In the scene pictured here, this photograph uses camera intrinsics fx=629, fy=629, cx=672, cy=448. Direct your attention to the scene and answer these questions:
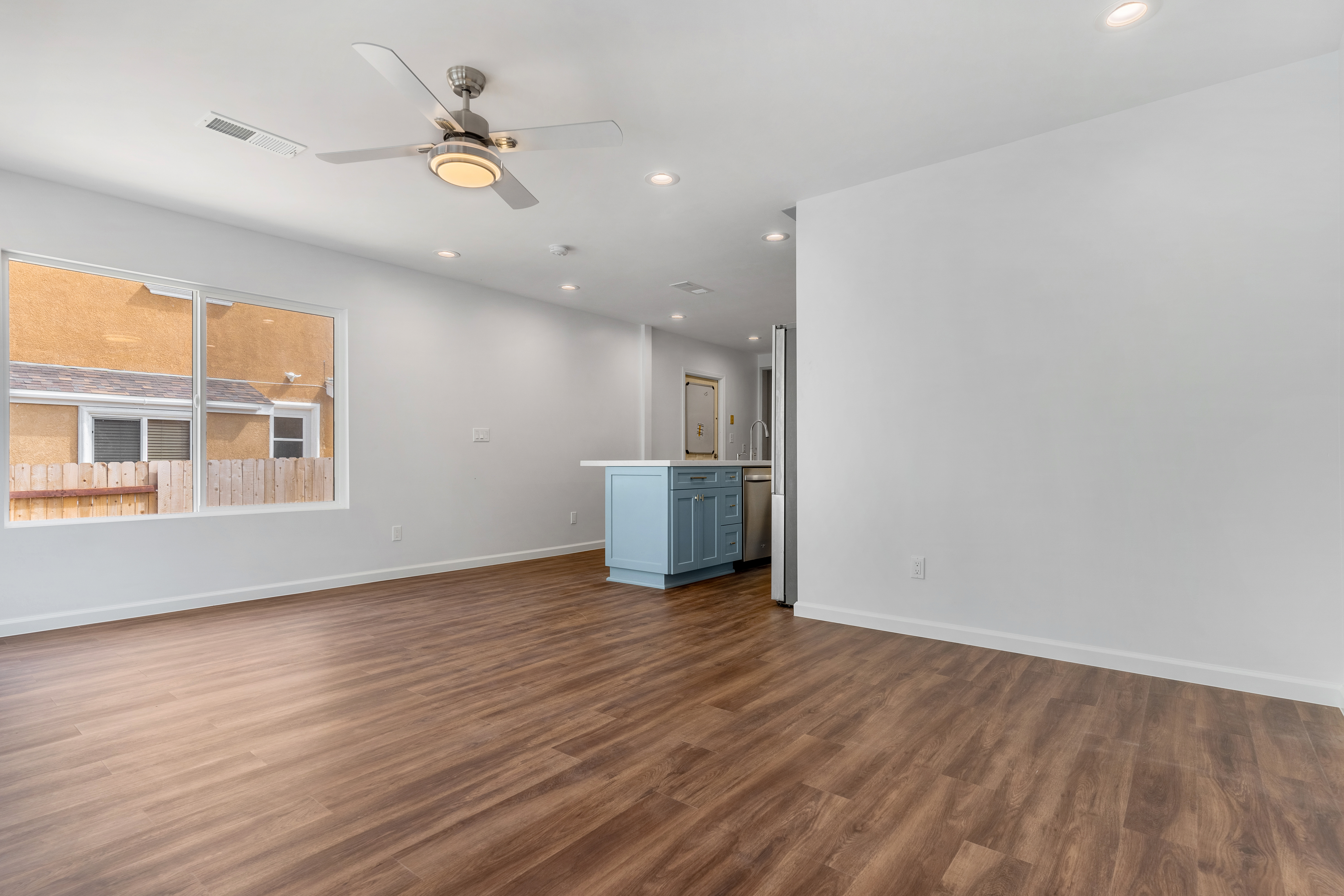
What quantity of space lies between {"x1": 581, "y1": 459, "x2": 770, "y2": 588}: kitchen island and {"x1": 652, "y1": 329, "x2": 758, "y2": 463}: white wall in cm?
190

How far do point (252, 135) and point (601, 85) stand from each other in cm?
184

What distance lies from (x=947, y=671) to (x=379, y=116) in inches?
147

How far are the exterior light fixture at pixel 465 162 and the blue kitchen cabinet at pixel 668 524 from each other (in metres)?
2.52

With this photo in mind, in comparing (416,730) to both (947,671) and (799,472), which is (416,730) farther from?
(799,472)

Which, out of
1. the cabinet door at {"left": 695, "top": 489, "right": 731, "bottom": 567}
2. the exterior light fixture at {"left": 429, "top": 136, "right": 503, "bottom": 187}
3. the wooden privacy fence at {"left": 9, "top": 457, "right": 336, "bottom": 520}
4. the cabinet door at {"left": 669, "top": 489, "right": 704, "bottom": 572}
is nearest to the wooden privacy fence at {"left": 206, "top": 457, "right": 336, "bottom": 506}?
the wooden privacy fence at {"left": 9, "top": 457, "right": 336, "bottom": 520}

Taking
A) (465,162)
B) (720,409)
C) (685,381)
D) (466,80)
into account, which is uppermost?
(466,80)

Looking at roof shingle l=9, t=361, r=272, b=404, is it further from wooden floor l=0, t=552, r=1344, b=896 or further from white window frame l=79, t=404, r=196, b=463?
wooden floor l=0, t=552, r=1344, b=896

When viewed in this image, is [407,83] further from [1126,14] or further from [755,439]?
[755,439]

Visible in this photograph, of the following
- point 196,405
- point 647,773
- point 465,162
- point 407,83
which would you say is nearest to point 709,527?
point 647,773

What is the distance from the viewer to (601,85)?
9.00 ft

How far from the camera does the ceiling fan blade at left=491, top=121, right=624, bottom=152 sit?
2.48 m

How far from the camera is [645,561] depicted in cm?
485

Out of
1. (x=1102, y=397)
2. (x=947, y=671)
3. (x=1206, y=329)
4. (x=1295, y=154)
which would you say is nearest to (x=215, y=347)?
(x=947, y=671)

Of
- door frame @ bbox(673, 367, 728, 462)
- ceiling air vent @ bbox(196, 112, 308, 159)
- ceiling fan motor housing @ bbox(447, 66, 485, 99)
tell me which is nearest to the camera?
ceiling fan motor housing @ bbox(447, 66, 485, 99)
